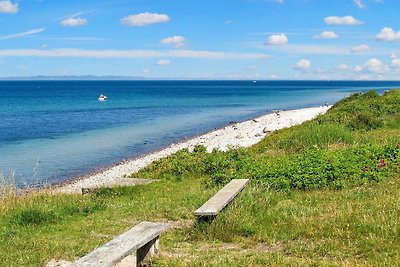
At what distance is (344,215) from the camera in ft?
30.9

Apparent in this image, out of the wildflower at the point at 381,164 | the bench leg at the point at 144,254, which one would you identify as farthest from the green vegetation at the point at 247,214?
the bench leg at the point at 144,254

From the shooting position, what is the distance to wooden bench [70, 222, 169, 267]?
21.7 feet

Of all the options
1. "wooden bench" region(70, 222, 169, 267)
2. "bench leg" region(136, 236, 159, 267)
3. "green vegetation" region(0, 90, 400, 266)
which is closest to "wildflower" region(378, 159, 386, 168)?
"green vegetation" region(0, 90, 400, 266)

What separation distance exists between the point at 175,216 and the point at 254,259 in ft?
11.7

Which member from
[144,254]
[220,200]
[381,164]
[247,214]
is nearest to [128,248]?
[144,254]

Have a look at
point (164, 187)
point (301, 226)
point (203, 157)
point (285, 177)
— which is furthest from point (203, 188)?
point (301, 226)

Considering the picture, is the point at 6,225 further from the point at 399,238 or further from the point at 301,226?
the point at 399,238

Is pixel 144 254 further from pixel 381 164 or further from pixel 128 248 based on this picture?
pixel 381 164

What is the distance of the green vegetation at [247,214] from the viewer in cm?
806

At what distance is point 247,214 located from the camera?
32.0 feet

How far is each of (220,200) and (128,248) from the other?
3.35 meters

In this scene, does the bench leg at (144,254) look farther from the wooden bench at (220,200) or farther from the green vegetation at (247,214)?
the wooden bench at (220,200)

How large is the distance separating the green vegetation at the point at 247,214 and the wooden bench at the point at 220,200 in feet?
0.60

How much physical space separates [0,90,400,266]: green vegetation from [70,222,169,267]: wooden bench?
0.79 feet
